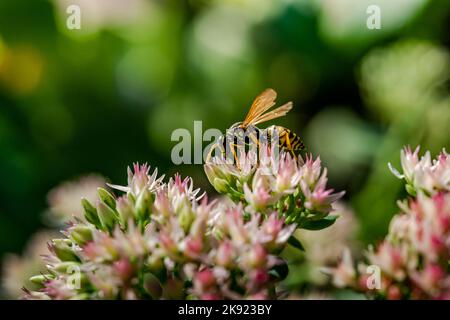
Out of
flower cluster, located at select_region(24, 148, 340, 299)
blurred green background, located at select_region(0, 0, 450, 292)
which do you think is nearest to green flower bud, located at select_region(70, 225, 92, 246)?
flower cluster, located at select_region(24, 148, 340, 299)

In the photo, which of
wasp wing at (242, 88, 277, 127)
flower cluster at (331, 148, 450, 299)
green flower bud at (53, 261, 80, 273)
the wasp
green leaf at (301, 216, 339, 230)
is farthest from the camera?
wasp wing at (242, 88, 277, 127)

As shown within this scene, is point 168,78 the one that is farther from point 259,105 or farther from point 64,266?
point 64,266

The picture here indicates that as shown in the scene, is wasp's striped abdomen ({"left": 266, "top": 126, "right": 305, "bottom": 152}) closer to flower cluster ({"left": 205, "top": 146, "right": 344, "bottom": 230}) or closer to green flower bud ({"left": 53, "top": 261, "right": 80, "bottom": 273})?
flower cluster ({"left": 205, "top": 146, "right": 344, "bottom": 230})

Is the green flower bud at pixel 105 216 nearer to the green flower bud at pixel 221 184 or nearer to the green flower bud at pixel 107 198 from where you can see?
the green flower bud at pixel 107 198

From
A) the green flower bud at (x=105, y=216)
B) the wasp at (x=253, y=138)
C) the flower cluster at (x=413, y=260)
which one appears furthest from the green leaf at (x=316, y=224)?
the green flower bud at (x=105, y=216)

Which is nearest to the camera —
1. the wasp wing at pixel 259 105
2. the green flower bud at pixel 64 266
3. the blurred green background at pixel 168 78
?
the green flower bud at pixel 64 266

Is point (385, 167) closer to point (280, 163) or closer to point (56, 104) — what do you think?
point (280, 163)
